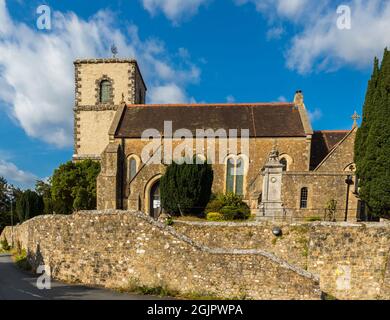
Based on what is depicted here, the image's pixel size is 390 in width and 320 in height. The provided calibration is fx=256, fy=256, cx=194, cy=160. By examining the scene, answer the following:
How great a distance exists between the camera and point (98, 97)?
98.8 ft

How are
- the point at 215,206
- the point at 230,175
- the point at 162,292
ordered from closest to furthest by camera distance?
the point at 162,292
the point at 215,206
the point at 230,175

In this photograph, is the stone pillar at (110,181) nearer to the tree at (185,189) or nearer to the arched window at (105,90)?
the tree at (185,189)

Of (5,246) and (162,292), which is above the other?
(162,292)

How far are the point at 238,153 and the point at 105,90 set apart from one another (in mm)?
17770

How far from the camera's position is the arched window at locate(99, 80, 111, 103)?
30.4m

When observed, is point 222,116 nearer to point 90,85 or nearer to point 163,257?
point 90,85

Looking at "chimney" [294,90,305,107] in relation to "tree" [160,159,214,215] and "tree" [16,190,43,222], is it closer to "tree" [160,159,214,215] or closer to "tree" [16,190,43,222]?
"tree" [160,159,214,215]

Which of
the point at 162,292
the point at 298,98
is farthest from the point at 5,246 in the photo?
the point at 298,98

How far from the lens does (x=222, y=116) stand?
1013 inches

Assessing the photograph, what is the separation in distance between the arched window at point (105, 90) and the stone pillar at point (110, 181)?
8.54 meters

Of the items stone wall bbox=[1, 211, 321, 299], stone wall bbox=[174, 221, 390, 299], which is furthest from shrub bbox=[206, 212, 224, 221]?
stone wall bbox=[1, 211, 321, 299]

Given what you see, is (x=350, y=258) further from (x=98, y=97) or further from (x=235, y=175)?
(x=98, y=97)
